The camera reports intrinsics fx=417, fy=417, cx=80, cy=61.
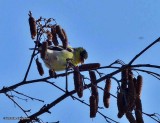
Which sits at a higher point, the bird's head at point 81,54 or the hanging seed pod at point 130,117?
the bird's head at point 81,54

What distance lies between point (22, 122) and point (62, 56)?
Result: 3.23 metres

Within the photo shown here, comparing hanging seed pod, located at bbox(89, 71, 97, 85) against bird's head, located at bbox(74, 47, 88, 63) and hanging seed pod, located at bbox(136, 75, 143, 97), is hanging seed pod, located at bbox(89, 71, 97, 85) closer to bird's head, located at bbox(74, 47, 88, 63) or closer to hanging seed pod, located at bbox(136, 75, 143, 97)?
hanging seed pod, located at bbox(136, 75, 143, 97)

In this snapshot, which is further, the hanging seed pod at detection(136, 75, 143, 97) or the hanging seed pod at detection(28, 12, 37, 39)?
the hanging seed pod at detection(28, 12, 37, 39)

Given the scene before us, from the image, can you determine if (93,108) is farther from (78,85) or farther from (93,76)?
(93,76)

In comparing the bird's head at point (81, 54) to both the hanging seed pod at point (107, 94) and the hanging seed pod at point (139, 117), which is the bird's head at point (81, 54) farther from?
the hanging seed pod at point (139, 117)

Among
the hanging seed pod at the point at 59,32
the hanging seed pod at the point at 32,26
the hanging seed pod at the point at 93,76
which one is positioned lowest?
the hanging seed pod at the point at 93,76

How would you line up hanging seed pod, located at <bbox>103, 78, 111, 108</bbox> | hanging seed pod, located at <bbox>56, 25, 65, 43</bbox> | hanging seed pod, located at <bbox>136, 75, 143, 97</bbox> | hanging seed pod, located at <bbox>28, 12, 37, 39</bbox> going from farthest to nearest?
hanging seed pod, located at <bbox>56, 25, 65, 43</bbox>, hanging seed pod, located at <bbox>28, 12, 37, 39</bbox>, hanging seed pod, located at <bbox>103, 78, 111, 108</bbox>, hanging seed pod, located at <bbox>136, 75, 143, 97</bbox>

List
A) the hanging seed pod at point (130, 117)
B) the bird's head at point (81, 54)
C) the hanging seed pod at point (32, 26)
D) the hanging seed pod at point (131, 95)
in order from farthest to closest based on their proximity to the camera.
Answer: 1. the bird's head at point (81, 54)
2. the hanging seed pod at point (32, 26)
3. the hanging seed pod at point (131, 95)
4. the hanging seed pod at point (130, 117)

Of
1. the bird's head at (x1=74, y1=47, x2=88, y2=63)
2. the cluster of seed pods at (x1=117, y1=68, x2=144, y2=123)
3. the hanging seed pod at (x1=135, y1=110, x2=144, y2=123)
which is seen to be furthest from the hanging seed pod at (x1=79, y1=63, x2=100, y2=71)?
the bird's head at (x1=74, y1=47, x2=88, y2=63)

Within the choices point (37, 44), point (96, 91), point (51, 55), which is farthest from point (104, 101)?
point (51, 55)

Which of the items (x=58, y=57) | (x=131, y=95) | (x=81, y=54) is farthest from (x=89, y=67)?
(x=81, y=54)

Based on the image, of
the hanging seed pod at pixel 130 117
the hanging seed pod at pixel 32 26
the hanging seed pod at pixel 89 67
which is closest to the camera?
the hanging seed pod at pixel 130 117

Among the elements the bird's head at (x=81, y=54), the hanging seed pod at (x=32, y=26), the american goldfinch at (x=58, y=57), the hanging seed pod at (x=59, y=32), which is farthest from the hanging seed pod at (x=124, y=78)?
the bird's head at (x=81, y=54)

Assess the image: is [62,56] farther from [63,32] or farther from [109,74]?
[109,74]
